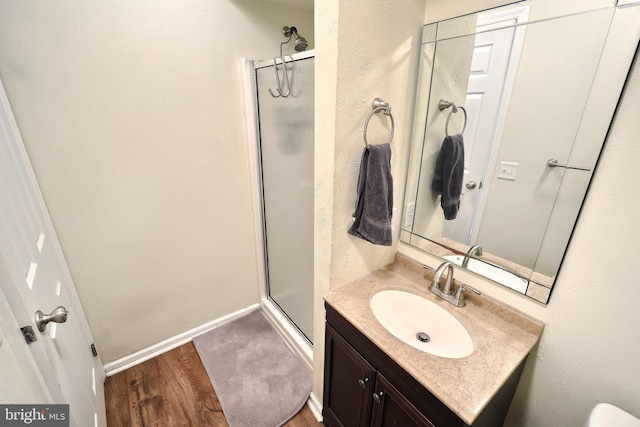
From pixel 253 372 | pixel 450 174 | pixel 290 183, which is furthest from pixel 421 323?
pixel 253 372

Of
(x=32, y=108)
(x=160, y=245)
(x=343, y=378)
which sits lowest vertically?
(x=343, y=378)

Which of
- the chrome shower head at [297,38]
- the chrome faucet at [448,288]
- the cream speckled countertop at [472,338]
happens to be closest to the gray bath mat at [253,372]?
the cream speckled countertop at [472,338]

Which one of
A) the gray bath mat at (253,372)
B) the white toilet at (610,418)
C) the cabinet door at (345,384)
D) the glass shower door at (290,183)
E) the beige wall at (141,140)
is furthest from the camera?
the gray bath mat at (253,372)

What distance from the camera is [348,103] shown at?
94cm

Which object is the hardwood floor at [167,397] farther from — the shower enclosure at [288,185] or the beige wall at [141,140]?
the shower enclosure at [288,185]

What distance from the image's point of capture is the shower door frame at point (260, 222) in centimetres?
159

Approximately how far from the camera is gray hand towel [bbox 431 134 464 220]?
1108mm

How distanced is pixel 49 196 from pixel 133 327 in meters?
0.91

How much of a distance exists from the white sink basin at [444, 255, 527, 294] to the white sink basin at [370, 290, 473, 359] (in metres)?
0.21

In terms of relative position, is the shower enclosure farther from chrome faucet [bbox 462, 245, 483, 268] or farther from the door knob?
the door knob

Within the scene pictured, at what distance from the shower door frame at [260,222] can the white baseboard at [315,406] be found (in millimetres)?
189

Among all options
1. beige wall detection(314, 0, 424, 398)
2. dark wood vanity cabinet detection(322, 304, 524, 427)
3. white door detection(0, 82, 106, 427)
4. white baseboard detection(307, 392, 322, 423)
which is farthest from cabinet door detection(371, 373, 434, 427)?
white door detection(0, 82, 106, 427)

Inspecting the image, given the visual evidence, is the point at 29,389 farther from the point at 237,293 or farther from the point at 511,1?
the point at 511,1

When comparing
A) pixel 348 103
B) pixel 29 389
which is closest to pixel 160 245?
pixel 29 389
